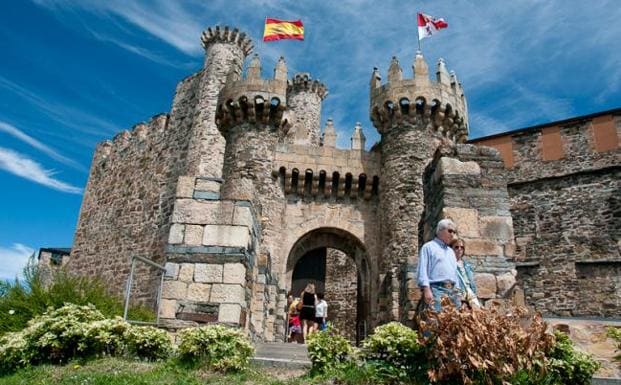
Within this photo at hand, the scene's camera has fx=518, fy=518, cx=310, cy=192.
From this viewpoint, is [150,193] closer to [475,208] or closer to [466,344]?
[475,208]

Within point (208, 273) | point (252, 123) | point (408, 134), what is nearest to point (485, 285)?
point (208, 273)

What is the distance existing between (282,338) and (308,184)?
455 cm

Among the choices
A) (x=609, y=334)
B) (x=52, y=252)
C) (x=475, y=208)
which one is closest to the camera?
(x=609, y=334)

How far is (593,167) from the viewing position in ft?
68.2

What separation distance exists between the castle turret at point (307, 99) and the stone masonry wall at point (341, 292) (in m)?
6.44

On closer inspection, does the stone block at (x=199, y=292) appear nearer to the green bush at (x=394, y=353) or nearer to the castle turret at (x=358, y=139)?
the green bush at (x=394, y=353)

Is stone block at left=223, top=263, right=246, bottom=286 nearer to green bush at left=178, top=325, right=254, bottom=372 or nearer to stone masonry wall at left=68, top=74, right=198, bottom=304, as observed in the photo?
green bush at left=178, top=325, right=254, bottom=372

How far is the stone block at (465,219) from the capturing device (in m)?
7.00

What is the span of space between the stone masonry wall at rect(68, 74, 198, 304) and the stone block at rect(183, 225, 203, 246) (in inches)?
577

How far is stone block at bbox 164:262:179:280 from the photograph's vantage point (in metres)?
7.32

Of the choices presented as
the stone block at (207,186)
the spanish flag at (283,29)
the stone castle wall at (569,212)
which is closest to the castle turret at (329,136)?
the spanish flag at (283,29)

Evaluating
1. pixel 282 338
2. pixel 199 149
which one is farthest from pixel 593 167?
pixel 199 149

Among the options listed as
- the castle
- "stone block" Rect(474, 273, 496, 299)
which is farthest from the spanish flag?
"stone block" Rect(474, 273, 496, 299)

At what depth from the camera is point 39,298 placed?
9109 mm
